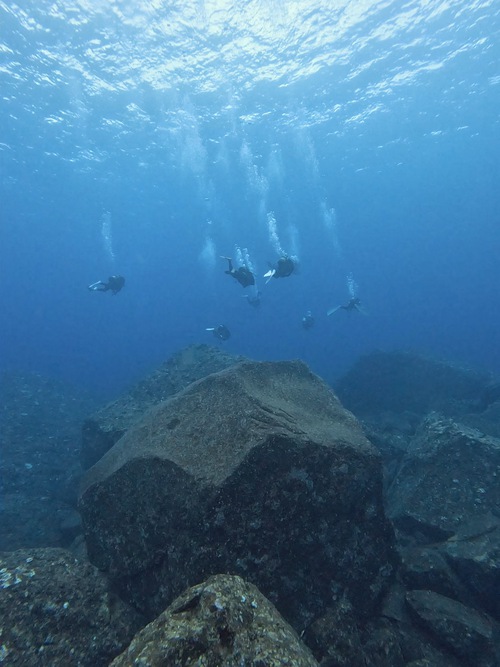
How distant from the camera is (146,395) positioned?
9.53 m

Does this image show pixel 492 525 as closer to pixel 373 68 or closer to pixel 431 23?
pixel 431 23

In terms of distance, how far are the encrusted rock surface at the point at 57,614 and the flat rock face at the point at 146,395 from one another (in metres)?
4.14

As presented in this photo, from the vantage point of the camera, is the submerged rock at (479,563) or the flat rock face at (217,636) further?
the submerged rock at (479,563)

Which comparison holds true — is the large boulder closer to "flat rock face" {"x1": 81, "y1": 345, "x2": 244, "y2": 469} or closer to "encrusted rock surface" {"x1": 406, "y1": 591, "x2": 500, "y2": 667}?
"flat rock face" {"x1": 81, "y1": 345, "x2": 244, "y2": 469}

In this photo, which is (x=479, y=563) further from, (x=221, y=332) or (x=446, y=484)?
(x=221, y=332)

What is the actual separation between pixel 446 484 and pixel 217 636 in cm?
456

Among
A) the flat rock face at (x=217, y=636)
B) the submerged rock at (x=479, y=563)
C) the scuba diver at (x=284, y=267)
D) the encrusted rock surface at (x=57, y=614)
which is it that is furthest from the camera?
the scuba diver at (x=284, y=267)

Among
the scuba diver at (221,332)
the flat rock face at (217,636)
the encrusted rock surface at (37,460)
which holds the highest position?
the flat rock face at (217,636)

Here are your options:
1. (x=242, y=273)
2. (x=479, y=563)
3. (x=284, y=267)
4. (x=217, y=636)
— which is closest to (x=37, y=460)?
(x=242, y=273)

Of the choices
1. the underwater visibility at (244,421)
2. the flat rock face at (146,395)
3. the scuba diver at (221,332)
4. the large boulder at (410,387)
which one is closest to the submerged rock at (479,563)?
the underwater visibility at (244,421)

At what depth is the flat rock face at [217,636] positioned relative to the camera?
2.01 m

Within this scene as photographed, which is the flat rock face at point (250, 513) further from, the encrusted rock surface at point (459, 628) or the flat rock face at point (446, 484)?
the flat rock face at point (446, 484)

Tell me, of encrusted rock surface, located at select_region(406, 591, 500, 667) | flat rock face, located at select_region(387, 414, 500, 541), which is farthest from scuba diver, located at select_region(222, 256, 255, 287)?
encrusted rock surface, located at select_region(406, 591, 500, 667)

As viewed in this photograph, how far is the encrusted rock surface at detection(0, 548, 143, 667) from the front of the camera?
299cm
